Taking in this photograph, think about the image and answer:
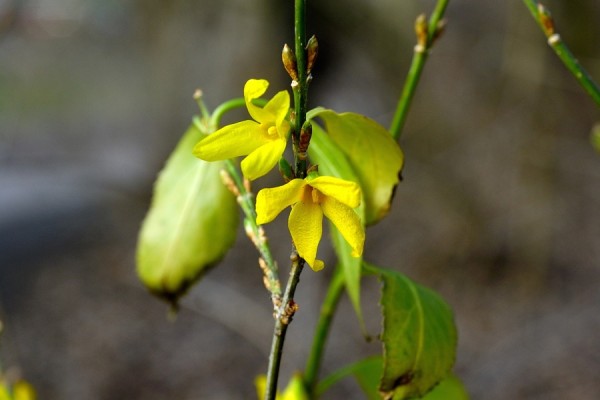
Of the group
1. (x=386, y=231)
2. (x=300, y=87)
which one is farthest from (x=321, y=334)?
(x=386, y=231)

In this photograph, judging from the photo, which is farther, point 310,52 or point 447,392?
point 447,392

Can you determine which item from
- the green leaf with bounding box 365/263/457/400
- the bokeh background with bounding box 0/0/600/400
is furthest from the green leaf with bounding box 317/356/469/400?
the bokeh background with bounding box 0/0/600/400

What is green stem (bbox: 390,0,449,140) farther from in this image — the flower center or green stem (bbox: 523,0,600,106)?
the flower center

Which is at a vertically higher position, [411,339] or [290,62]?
[290,62]

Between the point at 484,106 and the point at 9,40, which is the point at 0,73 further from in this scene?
the point at 484,106

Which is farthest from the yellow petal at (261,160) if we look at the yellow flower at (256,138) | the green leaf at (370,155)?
the green leaf at (370,155)

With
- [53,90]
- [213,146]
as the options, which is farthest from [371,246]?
[53,90]

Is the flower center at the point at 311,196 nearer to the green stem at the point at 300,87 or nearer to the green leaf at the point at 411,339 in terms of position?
the green stem at the point at 300,87

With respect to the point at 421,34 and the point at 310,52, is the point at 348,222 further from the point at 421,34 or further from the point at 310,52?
the point at 421,34
